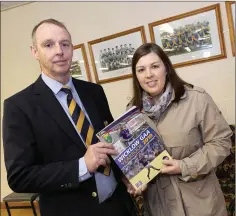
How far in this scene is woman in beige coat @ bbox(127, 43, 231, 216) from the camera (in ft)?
4.47

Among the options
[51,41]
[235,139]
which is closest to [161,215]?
[51,41]

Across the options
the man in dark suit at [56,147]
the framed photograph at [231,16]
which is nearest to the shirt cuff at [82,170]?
the man in dark suit at [56,147]

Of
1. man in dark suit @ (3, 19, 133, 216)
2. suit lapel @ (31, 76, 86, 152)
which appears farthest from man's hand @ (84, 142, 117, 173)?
suit lapel @ (31, 76, 86, 152)

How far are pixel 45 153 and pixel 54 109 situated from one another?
21 centimetres

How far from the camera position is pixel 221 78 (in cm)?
275

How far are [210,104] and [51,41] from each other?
2.87 ft

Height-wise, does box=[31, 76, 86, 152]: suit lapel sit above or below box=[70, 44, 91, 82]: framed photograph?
below

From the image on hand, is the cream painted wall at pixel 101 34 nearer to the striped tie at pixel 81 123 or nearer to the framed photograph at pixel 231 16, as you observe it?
the framed photograph at pixel 231 16

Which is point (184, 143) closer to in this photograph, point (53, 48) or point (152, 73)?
point (152, 73)

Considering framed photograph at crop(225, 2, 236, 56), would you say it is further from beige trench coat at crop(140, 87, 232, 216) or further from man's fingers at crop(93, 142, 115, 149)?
man's fingers at crop(93, 142, 115, 149)

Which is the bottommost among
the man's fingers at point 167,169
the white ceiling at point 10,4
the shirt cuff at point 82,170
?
the man's fingers at point 167,169

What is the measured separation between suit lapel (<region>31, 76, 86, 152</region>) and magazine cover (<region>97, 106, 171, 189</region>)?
0.14 metres

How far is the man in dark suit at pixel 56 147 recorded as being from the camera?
45.0 inches

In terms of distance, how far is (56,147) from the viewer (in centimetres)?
122
